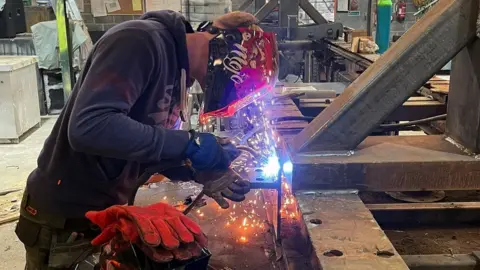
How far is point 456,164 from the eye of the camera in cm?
159

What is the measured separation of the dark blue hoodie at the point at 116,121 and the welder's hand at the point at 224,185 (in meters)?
0.22

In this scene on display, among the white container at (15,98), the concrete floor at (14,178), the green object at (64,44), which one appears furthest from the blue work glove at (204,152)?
the green object at (64,44)

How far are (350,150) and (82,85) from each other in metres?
0.85

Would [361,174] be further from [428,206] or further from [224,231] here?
[224,231]

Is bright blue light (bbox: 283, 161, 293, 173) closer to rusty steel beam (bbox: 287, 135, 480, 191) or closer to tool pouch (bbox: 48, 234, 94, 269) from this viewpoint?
rusty steel beam (bbox: 287, 135, 480, 191)

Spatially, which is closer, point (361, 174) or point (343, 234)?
point (343, 234)

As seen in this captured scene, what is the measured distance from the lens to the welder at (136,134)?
149 centimetres

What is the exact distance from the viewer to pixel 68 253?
1797 millimetres

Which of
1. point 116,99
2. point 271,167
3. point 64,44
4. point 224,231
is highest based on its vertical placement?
point 116,99

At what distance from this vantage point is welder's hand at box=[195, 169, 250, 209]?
185 cm

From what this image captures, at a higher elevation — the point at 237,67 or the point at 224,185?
the point at 237,67

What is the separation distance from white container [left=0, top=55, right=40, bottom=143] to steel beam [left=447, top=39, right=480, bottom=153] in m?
5.69

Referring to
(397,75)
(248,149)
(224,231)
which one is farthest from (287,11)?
(397,75)

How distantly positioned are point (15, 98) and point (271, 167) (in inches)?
185
